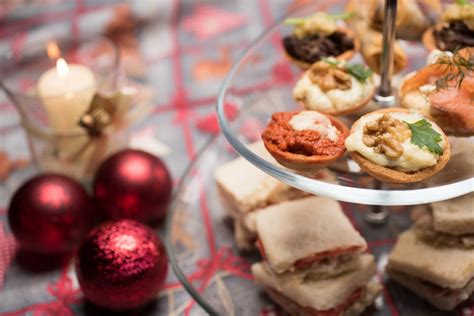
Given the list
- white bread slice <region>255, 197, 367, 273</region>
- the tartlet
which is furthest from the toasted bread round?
white bread slice <region>255, 197, 367, 273</region>

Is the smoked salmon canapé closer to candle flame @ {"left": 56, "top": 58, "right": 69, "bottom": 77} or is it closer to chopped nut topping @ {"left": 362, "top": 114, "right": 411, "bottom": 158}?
chopped nut topping @ {"left": 362, "top": 114, "right": 411, "bottom": 158}

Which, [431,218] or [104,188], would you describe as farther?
[104,188]

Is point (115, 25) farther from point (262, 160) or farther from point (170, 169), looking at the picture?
point (262, 160)

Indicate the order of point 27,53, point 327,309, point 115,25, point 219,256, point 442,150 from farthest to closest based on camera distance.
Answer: point 115,25, point 27,53, point 219,256, point 327,309, point 442,150

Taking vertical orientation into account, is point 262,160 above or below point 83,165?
above

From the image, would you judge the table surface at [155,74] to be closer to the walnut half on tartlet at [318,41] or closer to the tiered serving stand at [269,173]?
the tiered serving stand at [269,173]

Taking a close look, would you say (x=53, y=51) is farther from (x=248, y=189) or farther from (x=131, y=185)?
(x=248, y=189)

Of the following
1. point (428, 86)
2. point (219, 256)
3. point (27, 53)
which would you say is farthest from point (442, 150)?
point (27, 53)

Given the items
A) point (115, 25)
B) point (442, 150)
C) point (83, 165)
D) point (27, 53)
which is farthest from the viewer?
point (115, 25)
